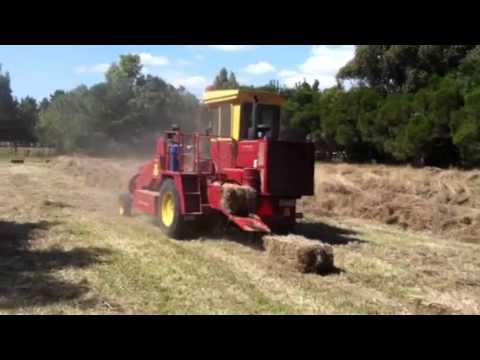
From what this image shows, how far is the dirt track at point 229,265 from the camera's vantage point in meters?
6.47

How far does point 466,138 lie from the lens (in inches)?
667

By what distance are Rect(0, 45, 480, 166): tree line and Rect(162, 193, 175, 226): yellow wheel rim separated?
2278 millimetres

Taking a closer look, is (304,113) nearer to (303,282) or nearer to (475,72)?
(475,72)

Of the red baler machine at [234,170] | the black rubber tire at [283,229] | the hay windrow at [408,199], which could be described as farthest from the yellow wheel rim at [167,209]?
the hay windrow at [408,199]

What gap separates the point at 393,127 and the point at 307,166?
39.4 ft

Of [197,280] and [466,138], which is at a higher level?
[466,138]

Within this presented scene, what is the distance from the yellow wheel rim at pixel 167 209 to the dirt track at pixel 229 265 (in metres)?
0.46

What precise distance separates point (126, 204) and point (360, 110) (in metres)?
13.5

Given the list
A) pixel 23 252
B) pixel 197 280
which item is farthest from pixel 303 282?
pixel 23 252

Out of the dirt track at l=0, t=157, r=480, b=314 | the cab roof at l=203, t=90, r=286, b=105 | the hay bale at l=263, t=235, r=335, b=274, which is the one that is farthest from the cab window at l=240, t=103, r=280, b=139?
the hay bale at l=263, t=235, r=335, b=274

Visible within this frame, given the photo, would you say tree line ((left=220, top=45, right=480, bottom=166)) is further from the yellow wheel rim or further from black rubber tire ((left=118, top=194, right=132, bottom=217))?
black rubber tire ((left=118, top=194, right=132, bottom=217))

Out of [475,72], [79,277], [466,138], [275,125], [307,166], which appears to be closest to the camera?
[79,277]

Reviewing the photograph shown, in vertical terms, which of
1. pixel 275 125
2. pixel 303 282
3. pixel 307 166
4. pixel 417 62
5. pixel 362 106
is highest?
pixel 417 62

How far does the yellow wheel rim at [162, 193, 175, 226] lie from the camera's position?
11336 millimetres
